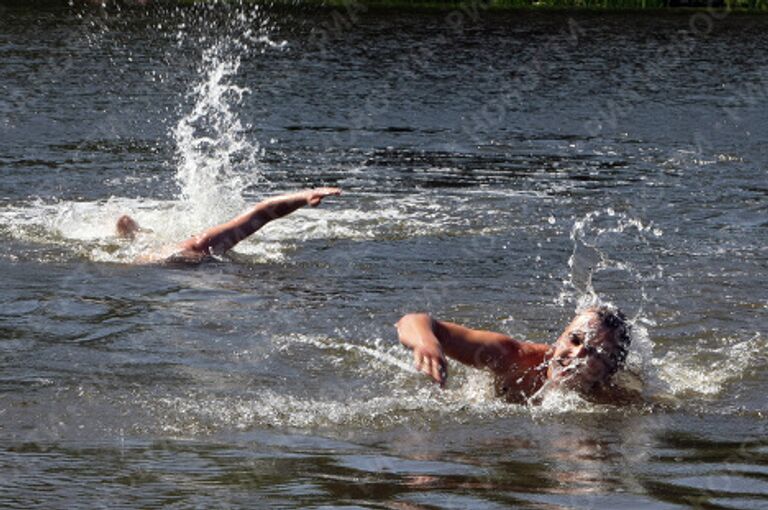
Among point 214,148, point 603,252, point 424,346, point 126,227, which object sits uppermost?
point 214,148

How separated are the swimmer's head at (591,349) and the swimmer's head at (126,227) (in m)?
5.34

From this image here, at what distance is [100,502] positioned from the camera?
605 cm

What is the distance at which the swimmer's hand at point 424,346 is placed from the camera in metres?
5.91

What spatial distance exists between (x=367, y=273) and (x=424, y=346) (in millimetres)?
5654

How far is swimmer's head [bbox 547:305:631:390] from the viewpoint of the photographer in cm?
811

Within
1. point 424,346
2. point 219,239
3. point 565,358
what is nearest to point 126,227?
point 219,239

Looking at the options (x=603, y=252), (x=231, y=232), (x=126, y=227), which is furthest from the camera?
(x=603, y=252)

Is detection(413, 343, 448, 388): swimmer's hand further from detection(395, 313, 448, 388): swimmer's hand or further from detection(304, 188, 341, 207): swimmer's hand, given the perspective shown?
detection(304, 188, 341, 207): swimmer's hand

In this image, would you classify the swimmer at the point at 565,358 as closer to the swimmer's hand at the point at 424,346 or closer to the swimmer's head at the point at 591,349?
the swimmer's head at the point at 591,349

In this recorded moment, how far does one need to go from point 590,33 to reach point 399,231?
18.6 meters

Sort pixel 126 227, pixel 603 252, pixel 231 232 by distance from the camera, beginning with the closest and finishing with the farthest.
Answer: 1. pixel 231 232
2. pixel 126 227
3. pixel 603 252

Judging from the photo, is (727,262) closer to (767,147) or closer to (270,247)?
(270,247)

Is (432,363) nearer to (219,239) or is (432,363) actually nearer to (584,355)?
(584,355)

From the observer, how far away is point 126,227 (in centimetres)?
1259
